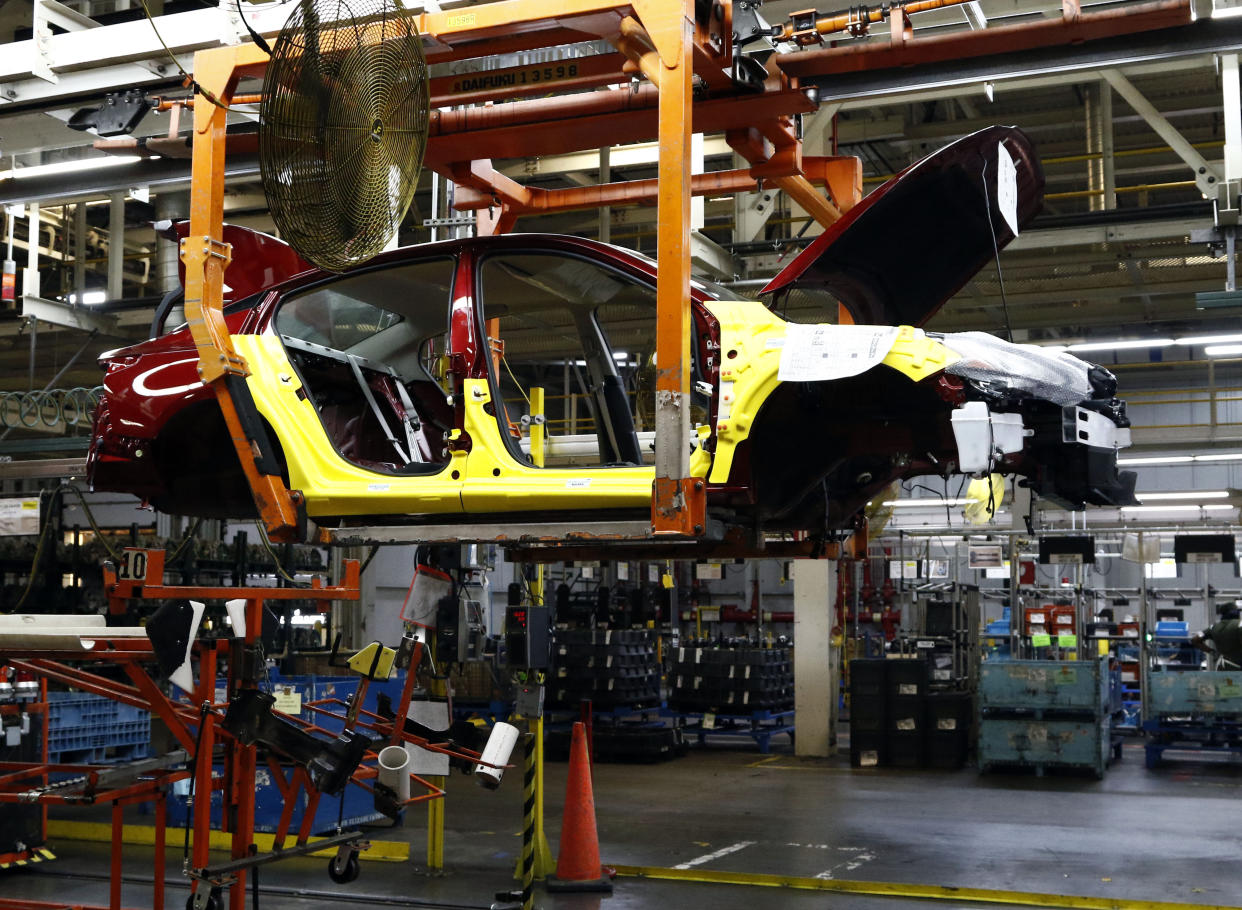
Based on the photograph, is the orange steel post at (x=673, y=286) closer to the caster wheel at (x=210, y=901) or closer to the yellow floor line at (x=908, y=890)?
the caster wheel at (x=210, y=901)

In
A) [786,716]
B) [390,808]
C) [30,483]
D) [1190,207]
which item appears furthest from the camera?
[30,483]

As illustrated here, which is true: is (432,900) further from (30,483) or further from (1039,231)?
(30,483)

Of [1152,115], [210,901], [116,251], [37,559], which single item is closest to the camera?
[210,901]

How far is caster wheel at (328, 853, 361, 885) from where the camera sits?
6066 mm

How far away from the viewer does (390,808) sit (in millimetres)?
5391

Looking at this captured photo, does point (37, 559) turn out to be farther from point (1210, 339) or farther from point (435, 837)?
point (1210, 339)

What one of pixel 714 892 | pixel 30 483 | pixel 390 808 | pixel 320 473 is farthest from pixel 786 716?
pixel 30 483

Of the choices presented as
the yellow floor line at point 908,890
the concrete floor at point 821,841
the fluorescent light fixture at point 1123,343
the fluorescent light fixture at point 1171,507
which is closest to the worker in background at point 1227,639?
the concrete floor at point 821,841

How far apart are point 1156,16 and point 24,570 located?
1166 centimetres

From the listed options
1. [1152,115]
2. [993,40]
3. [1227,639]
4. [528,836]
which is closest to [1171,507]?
[1227,639]

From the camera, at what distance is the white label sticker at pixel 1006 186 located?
436 cm

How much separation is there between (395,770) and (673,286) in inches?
101

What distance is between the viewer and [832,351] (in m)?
3.96

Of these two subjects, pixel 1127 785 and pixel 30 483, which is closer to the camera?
pixel 1127 785
